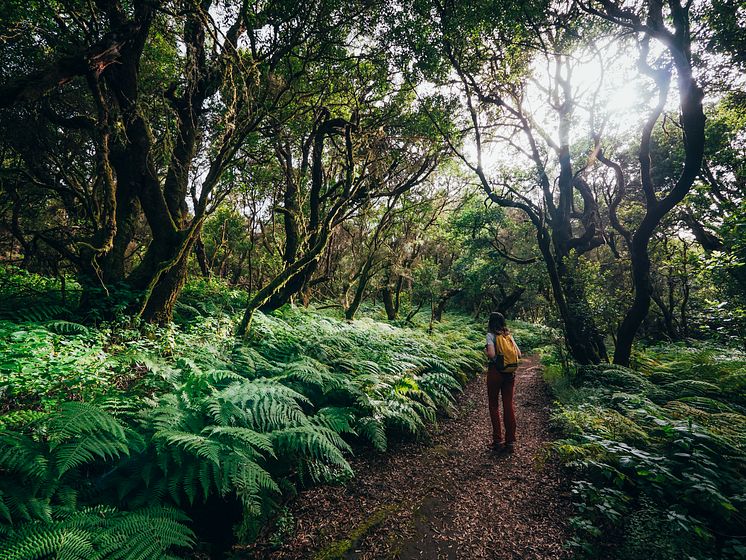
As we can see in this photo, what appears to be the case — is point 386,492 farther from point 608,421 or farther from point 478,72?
point 478,72

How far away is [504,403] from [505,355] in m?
0.82

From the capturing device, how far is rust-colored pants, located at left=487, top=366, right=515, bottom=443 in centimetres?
522

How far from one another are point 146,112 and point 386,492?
8319mm

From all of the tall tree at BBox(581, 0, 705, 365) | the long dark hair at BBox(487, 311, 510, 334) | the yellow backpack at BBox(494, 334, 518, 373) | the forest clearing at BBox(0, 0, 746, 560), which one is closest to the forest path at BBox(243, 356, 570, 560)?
the forest clearing at BBox(0, 0, 746, 560)

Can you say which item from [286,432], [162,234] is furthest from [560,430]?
[162,234]

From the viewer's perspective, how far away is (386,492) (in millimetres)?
3814

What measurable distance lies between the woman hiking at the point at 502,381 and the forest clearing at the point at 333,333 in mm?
41

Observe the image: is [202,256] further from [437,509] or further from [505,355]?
[437,509]

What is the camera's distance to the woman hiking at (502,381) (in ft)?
17.1

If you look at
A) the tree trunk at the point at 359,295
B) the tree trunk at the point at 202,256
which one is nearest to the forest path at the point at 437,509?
the tree trunk at the point at 359,295

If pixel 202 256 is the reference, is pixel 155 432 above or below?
below

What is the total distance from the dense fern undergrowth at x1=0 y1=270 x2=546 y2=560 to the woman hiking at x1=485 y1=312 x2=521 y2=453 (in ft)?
4.24

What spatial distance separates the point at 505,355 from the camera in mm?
5305

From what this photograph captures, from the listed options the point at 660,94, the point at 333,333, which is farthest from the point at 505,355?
the point at 660,94
